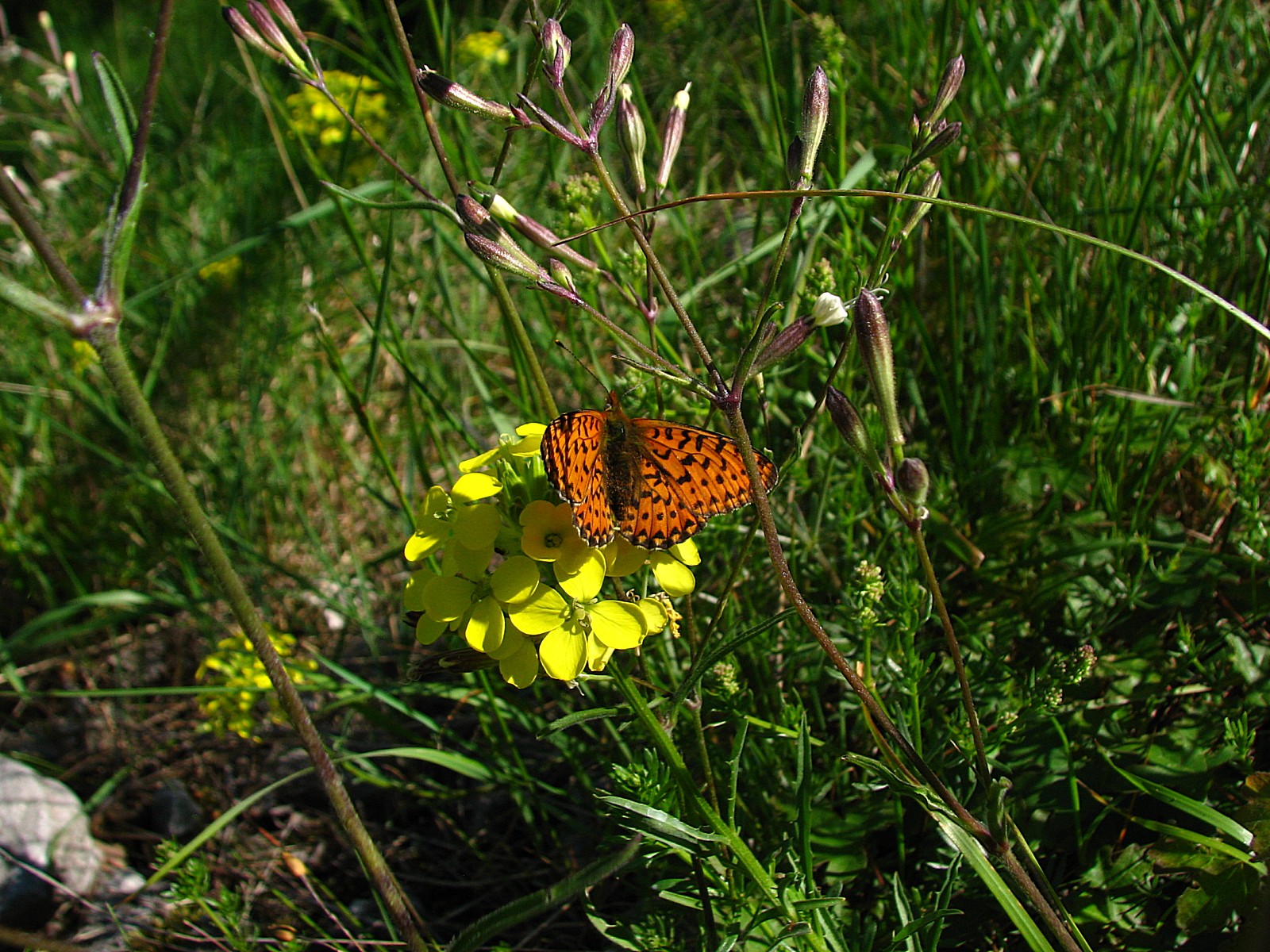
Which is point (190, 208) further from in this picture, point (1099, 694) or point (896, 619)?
point (1099, 694)

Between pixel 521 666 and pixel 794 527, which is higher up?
pixel 521 666

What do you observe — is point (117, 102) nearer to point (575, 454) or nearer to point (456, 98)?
point (456, 98)

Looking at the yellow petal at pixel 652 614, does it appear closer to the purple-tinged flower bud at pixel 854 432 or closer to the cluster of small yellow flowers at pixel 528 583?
the cluster of small yellow flowers at pixel 528 583

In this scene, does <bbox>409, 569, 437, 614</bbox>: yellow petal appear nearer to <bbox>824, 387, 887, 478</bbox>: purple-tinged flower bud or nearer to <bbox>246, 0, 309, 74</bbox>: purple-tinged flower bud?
<bbox>824, 387, 887, 478</bbox>: purple-tinged flower bud

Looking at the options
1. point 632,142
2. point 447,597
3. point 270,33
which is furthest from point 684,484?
point 270,33

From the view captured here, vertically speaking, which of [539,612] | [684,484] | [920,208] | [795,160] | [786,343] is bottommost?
[539,612]

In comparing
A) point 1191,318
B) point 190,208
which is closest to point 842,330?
point 1191,318

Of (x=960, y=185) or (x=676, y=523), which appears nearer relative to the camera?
(x=676, y=523)
